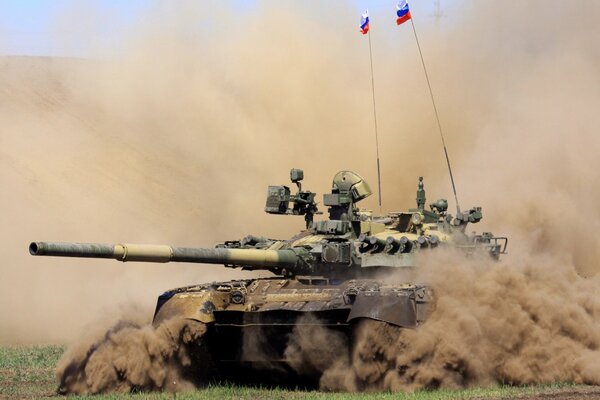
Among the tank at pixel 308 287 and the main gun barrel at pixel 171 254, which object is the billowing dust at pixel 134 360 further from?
the main gun barrel at pixel 171 254

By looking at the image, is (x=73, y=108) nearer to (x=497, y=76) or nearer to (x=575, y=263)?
(x=497, y=76)

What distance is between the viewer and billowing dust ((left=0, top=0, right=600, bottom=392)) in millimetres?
20500

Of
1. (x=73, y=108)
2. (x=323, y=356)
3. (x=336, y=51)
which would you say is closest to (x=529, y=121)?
(x=336, y=51)

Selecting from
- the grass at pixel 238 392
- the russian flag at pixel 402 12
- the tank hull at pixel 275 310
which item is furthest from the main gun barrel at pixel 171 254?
the russian flag at pixel 402 12

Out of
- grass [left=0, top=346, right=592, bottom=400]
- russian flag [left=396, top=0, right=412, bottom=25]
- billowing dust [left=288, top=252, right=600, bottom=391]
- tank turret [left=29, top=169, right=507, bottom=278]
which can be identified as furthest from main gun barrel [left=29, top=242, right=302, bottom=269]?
russian flag [left=396, top=0, right=412, bottom=25]

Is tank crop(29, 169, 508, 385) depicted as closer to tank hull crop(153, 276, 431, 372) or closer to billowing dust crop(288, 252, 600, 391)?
tank hull crop(153, 276, 431, 372)

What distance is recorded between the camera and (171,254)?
18.9 metres

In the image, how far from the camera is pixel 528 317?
20.9m

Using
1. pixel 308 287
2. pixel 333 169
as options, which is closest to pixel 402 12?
pixel 333 169

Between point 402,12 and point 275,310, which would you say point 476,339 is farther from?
point 402,12

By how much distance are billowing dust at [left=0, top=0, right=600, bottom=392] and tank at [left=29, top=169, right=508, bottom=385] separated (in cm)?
37

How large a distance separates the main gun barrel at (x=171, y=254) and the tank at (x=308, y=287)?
0.02 m

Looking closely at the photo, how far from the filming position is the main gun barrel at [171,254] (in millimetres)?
17406

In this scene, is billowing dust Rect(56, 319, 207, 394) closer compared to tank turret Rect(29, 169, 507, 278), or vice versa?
tank turret Rect(29, 169, 507, 278)
